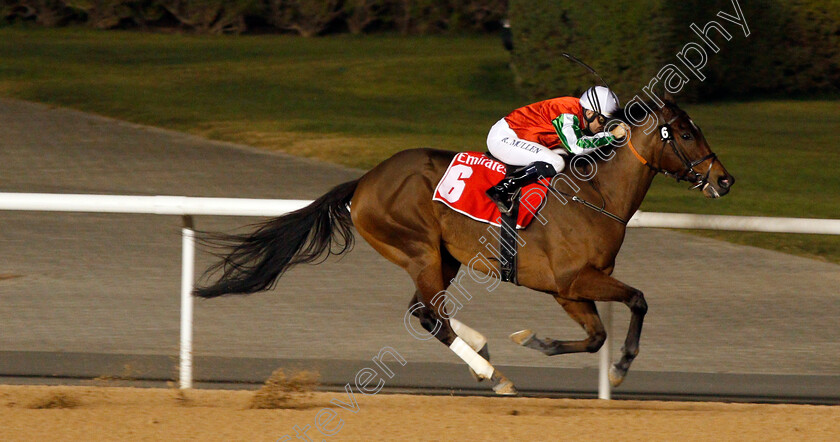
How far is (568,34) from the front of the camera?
15.4m

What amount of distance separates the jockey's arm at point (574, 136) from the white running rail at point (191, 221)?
48 cm

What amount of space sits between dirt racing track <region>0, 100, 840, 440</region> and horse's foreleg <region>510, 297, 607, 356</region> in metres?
0.27

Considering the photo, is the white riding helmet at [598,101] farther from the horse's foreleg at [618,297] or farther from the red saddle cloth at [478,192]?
the horse's foreleg at [618,297]

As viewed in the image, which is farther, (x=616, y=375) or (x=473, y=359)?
(x=473, y=359)

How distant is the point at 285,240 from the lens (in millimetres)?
5148

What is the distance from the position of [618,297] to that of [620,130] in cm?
A: 76

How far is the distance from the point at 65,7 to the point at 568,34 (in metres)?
14.0

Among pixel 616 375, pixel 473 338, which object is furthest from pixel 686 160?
pixel 473 338

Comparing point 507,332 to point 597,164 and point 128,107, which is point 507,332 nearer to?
point 597,164

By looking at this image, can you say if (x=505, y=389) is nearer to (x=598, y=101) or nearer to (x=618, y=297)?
(x=618, y=297)

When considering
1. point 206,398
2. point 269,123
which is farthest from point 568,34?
point 206,398

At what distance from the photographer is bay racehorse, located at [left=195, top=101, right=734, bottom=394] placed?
4.67 m

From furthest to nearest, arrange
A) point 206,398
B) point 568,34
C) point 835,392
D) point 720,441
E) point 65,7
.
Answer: point 65,7
point 568,34
point 835,392
point 206,398
point 720,441

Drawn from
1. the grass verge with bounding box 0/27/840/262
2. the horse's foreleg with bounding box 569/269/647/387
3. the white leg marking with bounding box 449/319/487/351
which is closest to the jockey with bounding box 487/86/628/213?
the horse's foreleg with bounding box 569/269/647/387
